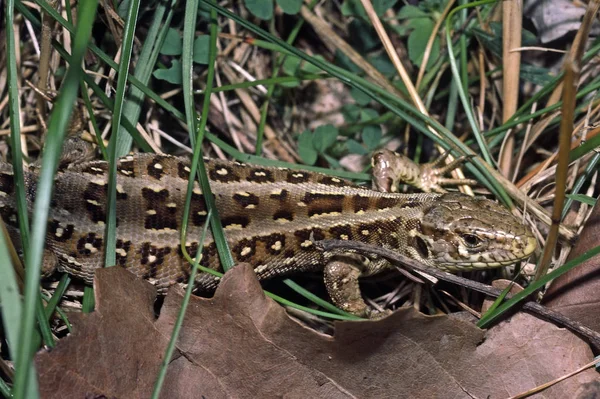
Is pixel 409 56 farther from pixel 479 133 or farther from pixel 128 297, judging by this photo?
pixel 128 297

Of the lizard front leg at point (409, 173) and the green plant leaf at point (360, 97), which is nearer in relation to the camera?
the lizard front leg at point (409, 173)

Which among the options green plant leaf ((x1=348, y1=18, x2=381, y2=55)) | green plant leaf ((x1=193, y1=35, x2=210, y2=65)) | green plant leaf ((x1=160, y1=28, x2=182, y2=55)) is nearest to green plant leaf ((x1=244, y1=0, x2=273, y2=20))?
green plant leaf ((x1=193, y1=35, x2=210, y2=65))

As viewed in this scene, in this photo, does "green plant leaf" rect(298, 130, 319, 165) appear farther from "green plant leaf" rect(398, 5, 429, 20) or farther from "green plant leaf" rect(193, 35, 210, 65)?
"green plant leaf" rect(398, 5, 429, 20)

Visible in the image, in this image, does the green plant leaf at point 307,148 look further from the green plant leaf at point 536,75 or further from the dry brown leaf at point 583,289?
the dry brown leaf at point 583,289

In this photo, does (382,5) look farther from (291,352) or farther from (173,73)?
(291,352)

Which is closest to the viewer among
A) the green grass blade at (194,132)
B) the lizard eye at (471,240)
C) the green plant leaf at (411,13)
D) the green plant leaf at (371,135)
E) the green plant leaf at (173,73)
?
the green grass blade at (194,132)

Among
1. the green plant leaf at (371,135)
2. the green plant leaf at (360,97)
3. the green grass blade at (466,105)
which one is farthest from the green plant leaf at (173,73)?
the green grass blade at (466,105)
